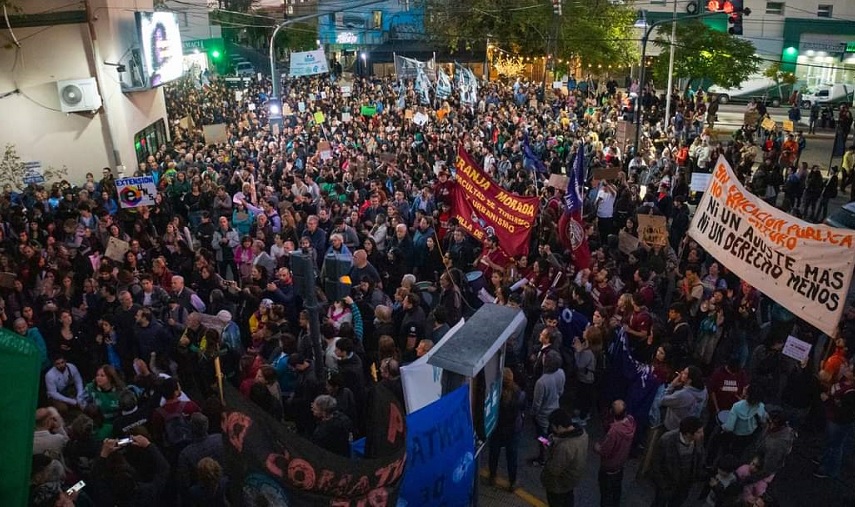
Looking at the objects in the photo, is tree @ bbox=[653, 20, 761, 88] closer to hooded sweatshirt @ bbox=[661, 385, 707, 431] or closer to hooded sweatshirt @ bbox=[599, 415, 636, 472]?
hooded sweatshirt @ bbox=[661, 385, 707, 431]

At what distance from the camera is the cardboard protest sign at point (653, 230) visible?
36.3 ft

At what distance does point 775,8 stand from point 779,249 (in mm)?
47488

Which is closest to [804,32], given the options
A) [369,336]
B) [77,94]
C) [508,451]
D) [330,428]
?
[77,94]

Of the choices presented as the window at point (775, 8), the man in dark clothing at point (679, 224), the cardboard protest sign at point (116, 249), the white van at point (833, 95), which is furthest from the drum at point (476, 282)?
the window at point (775, 8)

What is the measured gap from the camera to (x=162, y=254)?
11125 millimetres

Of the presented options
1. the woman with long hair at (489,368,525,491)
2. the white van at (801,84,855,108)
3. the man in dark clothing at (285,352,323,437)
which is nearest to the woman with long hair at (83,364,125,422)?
the man in dark clothing at (285,352,323,437)

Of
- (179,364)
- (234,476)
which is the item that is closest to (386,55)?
(179,364)

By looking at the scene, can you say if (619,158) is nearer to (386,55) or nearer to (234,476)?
(234,476)

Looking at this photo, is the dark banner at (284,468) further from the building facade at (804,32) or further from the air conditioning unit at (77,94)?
the building facade at (804,32)

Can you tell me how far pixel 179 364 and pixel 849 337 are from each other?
777cm

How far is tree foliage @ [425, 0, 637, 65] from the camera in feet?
126

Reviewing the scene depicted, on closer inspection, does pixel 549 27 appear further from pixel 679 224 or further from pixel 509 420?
pixel 509 420

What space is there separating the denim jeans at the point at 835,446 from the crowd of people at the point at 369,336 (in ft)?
0.07

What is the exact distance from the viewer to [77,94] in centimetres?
1797
